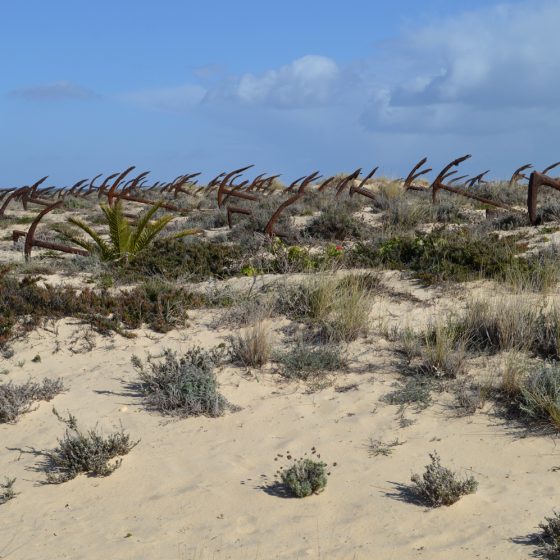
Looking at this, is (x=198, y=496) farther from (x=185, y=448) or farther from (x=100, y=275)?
(x=100, y=275)

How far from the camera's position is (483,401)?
4867 millimetres

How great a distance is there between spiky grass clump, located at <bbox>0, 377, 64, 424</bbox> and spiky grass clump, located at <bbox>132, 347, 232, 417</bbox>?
0.67m

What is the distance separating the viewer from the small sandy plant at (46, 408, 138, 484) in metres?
4.42

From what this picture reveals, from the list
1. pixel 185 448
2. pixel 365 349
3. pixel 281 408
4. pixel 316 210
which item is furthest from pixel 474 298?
pixel 316 210

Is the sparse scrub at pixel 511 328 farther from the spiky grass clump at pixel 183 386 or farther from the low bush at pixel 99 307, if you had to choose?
the low bush at pixel 99 307

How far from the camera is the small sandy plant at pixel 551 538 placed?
10.8ft

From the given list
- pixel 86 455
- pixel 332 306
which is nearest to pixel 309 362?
pixel 332 306

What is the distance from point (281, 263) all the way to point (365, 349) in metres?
2.56

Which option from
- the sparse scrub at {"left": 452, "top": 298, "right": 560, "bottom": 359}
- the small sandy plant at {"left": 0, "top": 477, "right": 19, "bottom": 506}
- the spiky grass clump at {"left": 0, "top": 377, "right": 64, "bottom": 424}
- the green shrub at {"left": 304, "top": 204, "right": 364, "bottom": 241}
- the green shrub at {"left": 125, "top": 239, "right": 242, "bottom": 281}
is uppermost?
the green shrub at {"left": 304, "top": 204, "right": 364, "bottom": 241}

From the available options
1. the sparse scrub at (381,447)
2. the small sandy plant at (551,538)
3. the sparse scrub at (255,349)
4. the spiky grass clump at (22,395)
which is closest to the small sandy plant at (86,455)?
the spiky grass clump at (22,395)

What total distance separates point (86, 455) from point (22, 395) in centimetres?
127

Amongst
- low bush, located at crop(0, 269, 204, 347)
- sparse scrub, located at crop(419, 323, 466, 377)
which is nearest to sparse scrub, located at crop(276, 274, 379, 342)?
sparse scrub, located at crop(419, 323, 466, 377)

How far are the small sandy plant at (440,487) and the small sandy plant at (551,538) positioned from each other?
0.47 meters

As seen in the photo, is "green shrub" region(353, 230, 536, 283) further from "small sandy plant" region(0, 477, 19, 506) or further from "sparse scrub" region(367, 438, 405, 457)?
"small sandy plant" region(0, 477, 19, 506)
